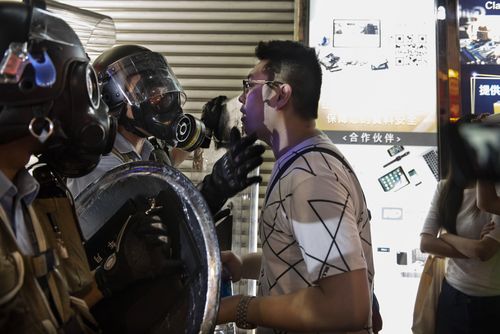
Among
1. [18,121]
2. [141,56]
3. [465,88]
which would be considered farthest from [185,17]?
[18,121]

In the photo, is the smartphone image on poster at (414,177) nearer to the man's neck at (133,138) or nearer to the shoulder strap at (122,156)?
the man's neck at (133,138)

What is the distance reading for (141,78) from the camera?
2.81m

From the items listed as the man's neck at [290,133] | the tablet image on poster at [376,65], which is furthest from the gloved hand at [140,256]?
the tablet image on poster at [376,65]

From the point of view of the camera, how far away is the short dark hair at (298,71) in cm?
230

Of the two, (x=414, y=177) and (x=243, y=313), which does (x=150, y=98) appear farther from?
(x=414, y=177)

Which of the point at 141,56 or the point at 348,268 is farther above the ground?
the point at 141,56

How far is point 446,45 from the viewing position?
4059mm

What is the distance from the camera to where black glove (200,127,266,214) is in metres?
2.05

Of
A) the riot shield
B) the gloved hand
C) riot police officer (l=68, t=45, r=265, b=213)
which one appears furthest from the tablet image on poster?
the gloved hand

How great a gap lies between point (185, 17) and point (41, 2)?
3.48 m

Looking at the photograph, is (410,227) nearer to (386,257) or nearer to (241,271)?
(386,257)

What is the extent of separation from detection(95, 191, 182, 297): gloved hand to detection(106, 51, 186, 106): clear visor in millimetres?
1346

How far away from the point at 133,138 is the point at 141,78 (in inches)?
14.2

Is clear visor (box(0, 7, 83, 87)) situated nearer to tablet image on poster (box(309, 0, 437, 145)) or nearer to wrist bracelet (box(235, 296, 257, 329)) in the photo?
wrist bracelet (box(235, 296, 257, 329))
